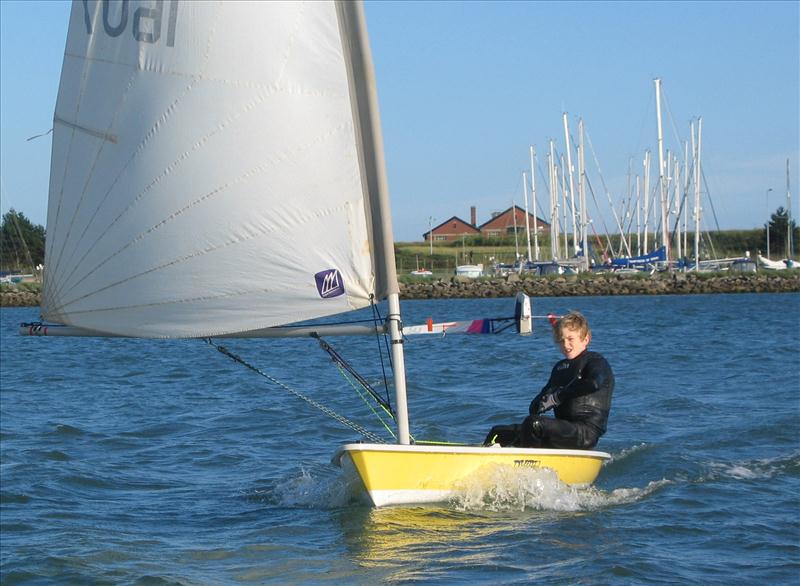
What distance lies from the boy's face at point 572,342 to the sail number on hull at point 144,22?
300cm

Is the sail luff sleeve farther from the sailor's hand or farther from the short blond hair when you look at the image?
the sailor's hand

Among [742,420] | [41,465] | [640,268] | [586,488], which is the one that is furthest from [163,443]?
[640,268]

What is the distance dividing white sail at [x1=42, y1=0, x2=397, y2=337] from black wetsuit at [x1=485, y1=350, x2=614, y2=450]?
1531 mm

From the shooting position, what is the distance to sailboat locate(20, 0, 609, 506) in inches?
254

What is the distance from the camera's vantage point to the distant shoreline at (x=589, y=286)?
5034cm

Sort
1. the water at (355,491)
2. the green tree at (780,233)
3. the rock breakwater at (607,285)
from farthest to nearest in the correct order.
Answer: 1. the green tree at (780,233)
2. the rock breakwater at (607,285)
3. the water at (355,491)

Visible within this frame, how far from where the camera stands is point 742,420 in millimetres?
11938

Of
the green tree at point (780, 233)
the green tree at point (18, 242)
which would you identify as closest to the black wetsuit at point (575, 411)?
the green tree at point (18, 242)

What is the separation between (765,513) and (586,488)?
3.74 ft

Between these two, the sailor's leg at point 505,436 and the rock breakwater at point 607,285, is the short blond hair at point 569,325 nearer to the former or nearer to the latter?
the sailor's leg at point 505,436

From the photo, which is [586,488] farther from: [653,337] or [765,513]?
[653,337]

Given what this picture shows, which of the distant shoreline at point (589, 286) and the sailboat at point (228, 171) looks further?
the distant shoreline at point (589, 286)

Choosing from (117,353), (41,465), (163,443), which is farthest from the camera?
(117,353)

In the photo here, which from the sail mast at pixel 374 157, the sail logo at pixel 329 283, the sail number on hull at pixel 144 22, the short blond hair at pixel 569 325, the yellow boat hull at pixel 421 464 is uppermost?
the sail number on hull at pixel 144 22
